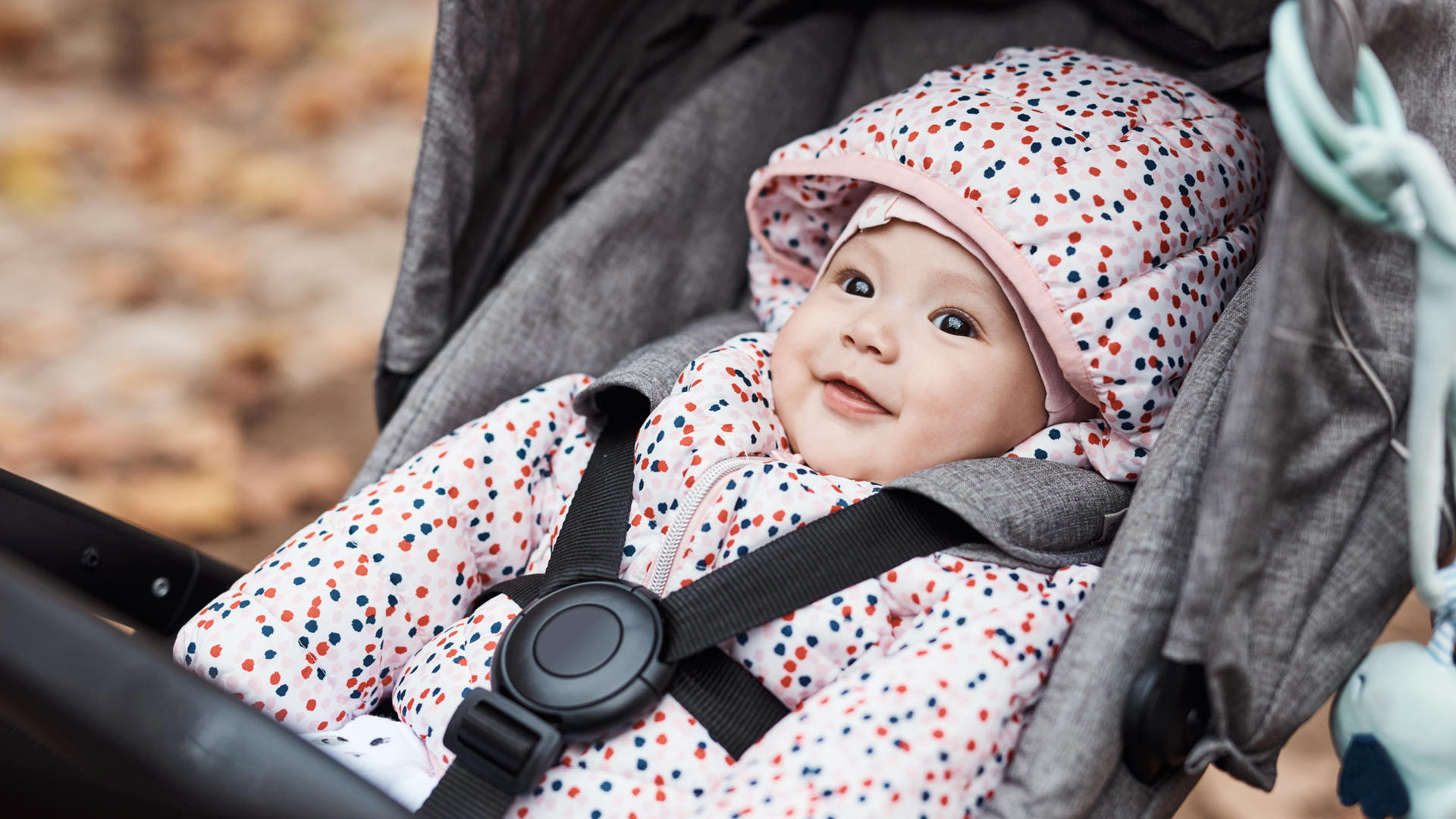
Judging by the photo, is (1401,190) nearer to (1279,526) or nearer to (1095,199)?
(1279,526)

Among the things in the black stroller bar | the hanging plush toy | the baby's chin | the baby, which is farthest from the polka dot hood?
the black stroller bar

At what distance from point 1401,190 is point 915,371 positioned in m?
0.41

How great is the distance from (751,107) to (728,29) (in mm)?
115

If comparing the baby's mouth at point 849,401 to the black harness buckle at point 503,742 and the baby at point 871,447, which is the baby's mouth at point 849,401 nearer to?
the baby at point 871,447

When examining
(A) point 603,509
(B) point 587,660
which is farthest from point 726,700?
(A) point 603,509

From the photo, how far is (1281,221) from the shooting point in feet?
2.15

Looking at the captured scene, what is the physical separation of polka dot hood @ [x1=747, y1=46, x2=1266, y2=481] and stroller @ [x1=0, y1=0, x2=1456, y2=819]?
0.07 metres

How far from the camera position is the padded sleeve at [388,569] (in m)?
0.88

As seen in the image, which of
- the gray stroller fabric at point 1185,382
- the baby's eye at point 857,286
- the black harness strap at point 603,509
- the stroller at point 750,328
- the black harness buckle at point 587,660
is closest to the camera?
the stroller at point 750,328

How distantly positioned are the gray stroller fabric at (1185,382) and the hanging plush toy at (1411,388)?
22 mm

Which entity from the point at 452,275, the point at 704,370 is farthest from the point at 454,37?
the point at 704,370

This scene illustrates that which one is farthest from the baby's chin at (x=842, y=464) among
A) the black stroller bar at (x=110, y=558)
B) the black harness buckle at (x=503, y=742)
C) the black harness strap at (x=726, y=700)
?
the black stroller bar at (x=110, y=558)

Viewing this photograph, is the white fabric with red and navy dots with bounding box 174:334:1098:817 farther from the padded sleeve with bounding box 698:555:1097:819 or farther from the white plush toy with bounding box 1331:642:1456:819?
the white plush toy with bounding box 1331:642:1456:819

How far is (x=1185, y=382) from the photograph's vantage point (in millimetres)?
864
